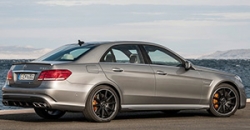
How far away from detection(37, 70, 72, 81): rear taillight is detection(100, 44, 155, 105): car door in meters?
0.73

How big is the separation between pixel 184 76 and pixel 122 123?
5.83 ft

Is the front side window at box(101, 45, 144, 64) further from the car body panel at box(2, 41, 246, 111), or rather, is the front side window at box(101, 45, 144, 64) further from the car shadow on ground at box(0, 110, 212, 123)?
the car shadow on ground at box(0, 110, 212, 123)

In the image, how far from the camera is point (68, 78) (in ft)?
42.7

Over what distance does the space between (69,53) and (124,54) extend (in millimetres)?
1020

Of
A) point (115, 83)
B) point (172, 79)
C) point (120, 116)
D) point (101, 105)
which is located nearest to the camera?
point (101, 105)

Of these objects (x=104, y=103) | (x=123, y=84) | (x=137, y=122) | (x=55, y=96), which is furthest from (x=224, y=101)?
(x=55, y=96)

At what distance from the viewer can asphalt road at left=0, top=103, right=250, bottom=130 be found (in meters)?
12.5

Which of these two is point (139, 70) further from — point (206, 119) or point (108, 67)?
point (206, 119)

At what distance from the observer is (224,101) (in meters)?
14.8

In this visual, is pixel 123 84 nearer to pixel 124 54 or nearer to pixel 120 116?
pixel 124 54

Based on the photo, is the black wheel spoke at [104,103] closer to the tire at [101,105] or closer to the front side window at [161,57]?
the tire at [101,105]

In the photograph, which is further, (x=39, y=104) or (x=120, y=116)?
(x=120, y=116)

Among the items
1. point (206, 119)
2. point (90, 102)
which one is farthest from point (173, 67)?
point (90, 102)

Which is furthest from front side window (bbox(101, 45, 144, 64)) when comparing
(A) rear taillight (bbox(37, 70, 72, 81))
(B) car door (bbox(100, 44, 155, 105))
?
(A) rear taillight (bbox(37, 70, 72, 81))
